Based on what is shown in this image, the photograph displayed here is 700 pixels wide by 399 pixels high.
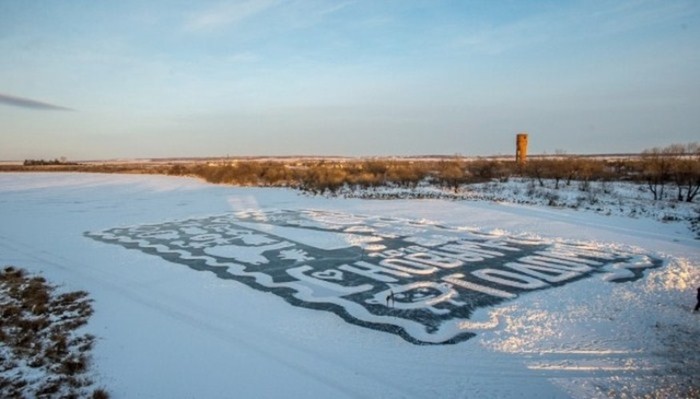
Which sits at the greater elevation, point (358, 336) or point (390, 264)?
point (390, 264)

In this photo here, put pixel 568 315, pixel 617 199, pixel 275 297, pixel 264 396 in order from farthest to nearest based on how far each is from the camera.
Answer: pixel 617 199
pixel 275 297
pixel 568 315
pixel 264 396

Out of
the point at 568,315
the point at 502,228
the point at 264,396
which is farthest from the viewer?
the point at 502,228

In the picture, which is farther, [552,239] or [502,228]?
[502,228]

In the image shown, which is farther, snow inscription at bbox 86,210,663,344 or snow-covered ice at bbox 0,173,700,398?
snow inscription at bbox 86,210,663,344

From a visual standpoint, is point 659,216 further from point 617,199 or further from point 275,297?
point 275,297

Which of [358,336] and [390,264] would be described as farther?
[390,264]

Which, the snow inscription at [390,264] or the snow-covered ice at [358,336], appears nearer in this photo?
the snow-covered ice at [358,336]

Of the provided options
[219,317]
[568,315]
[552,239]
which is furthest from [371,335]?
[552,239]

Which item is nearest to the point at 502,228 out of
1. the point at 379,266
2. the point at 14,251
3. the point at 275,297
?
the point at 379,266
